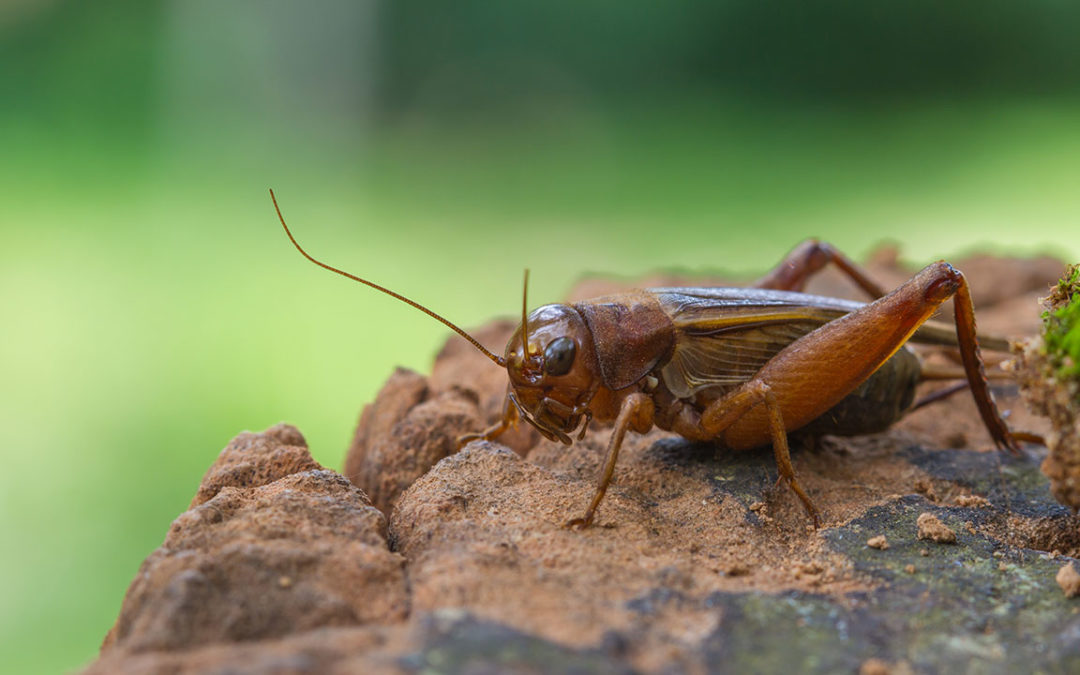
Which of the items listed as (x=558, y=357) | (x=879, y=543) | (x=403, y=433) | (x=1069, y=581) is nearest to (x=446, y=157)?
(x=403, y=433)

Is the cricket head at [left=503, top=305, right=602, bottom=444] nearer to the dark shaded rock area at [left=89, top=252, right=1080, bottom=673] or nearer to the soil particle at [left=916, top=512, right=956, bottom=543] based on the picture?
the dark shaded rock area at [left=89, top=252, right=1080, bottom=673]

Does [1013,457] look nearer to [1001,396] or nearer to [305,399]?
[1001,396]

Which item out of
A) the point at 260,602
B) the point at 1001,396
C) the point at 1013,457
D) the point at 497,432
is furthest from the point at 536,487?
the point at 1001,396

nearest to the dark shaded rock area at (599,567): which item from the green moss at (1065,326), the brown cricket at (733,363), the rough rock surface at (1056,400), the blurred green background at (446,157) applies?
the brown cricket at (733,363)

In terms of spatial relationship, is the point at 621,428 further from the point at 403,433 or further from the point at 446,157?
the point at 446,157

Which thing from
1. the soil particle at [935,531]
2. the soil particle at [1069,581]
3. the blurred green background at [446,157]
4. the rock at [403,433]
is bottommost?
the soil particle at [1069,581]

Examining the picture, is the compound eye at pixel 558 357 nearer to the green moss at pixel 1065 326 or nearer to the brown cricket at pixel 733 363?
the brown cricket at pixel 733 363
